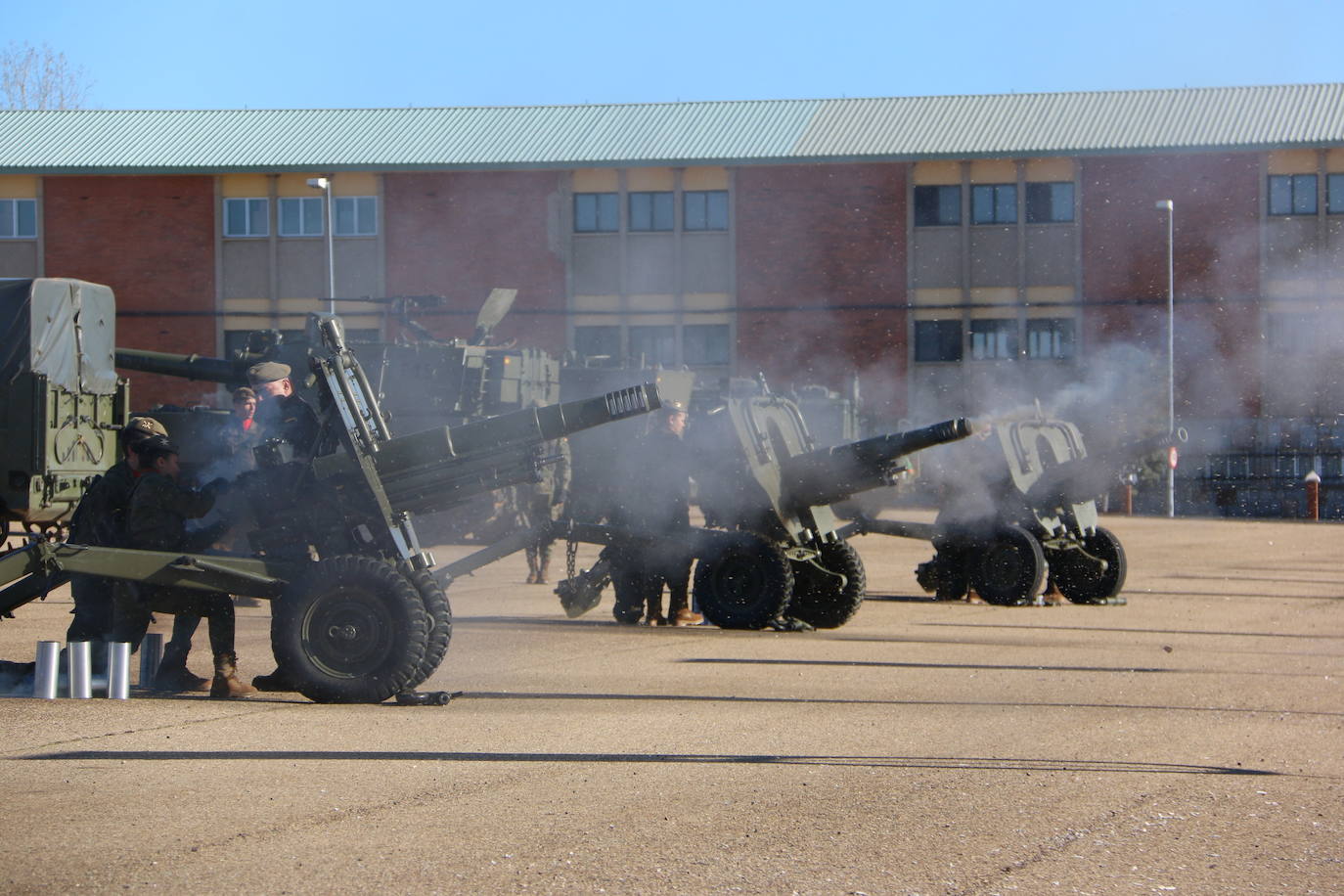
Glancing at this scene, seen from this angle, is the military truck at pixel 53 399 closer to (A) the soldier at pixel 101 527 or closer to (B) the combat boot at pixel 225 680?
(A) the soldier at pixel 101 527

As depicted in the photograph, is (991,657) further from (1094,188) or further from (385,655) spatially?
(1094,188)

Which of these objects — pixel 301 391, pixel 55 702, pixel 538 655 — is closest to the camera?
pixel 55 702

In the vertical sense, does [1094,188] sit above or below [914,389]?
above

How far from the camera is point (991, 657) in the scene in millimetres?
12422

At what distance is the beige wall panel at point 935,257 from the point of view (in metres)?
39.6

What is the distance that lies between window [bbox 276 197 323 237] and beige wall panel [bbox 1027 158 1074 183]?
633 inches

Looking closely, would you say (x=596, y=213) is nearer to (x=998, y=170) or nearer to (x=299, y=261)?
(x=299, y=261)

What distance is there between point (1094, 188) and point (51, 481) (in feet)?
83.3

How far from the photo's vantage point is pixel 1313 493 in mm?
37000

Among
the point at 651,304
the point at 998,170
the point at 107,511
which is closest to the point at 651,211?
the point at 651,304

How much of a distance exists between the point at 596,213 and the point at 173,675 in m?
31.3

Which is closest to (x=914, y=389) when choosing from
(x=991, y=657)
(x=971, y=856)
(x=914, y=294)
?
(x=914, y=294)

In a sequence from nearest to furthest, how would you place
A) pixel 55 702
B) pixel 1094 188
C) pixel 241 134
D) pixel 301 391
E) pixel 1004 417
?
pixel 55 702 < pixel 1004 417 < pixel 301 391 < pixel 1094 188 < pixel 241 134

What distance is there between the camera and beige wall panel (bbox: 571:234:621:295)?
4050 centimetres
